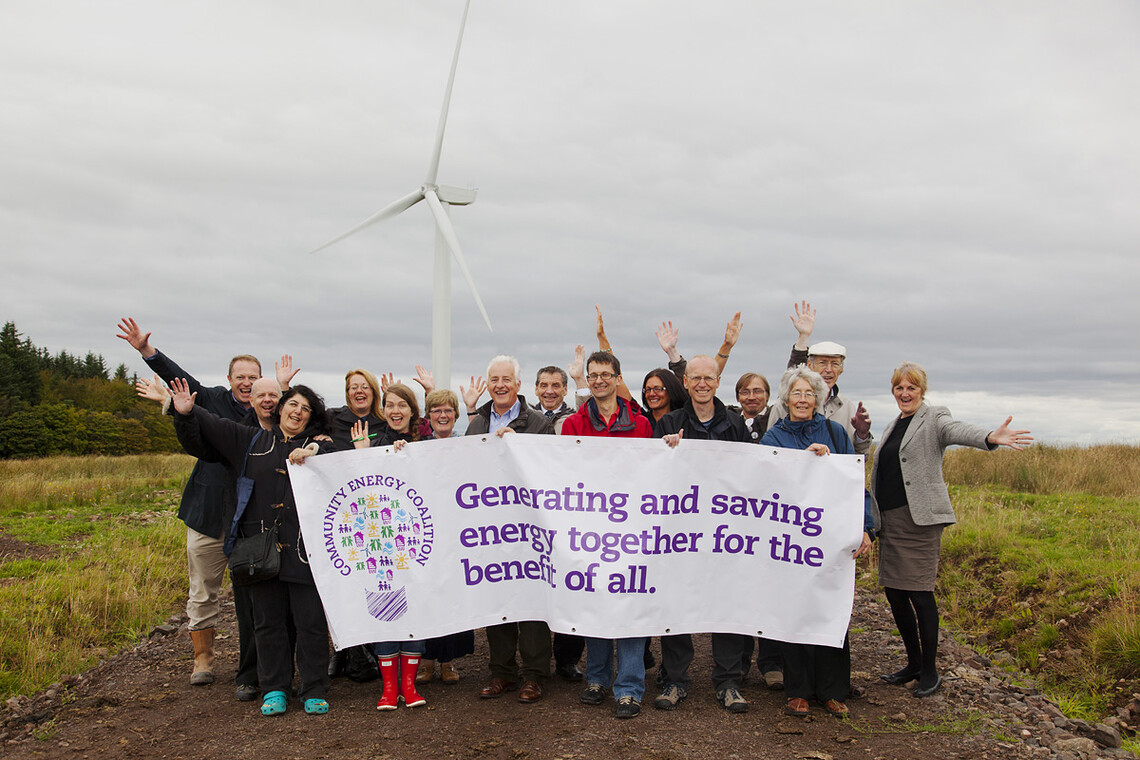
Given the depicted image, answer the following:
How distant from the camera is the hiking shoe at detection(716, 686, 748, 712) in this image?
6949mm

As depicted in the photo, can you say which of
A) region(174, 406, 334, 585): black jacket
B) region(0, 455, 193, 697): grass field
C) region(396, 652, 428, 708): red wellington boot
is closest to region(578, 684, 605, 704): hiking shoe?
region(396, 652, 428, 708): red wellington boot

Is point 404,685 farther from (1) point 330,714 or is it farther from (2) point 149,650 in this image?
(2) point 149,650

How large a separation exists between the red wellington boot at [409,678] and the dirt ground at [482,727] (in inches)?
5.5

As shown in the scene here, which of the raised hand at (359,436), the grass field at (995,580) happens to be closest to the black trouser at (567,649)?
the raised hand at (359,436)

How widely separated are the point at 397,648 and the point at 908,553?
14.8ft

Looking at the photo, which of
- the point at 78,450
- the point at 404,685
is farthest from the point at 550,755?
the point at 78,450

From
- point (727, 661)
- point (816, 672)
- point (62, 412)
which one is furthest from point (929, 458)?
point (62, 412)

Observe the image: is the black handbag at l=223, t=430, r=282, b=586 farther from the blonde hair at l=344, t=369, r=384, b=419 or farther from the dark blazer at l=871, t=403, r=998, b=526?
the dark blazer at l=871, t=403, r=998, b=526

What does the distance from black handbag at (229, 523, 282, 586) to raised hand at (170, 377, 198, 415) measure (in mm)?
1221

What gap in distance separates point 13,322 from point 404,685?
107 m

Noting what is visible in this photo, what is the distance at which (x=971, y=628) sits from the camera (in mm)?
9922

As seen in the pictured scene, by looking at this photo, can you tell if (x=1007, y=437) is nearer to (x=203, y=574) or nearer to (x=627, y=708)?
(x=627, y=708)

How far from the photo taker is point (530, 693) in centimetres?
724

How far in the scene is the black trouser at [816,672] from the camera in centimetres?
706
